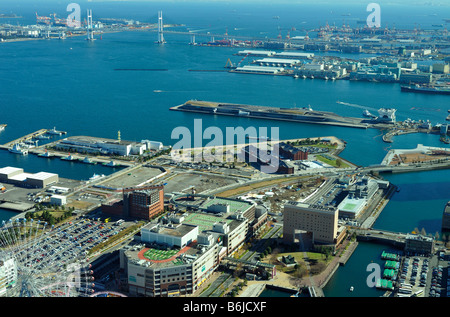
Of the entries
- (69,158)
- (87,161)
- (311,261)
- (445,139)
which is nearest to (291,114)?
(445,139)

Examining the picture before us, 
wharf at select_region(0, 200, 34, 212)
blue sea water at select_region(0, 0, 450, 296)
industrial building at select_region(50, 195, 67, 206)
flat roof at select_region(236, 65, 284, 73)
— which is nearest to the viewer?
wharf at select_region(0, 200, 34, 212)

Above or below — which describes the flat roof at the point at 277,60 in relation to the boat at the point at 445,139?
above

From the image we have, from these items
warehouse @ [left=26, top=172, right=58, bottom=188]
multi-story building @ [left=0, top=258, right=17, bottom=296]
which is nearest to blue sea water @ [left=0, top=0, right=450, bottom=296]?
warehouse @ [left=26, top=172, right=58, bottom=188]

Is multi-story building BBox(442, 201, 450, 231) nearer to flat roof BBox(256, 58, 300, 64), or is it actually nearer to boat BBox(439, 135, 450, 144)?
boat BBox(439, 135, 450, 144)

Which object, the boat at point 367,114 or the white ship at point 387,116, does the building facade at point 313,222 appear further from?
the boat at point 367,114

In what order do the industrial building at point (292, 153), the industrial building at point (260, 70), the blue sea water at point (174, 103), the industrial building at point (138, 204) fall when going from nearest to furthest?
the industrial building at point (138, 204) < the blue sea water at point (174, 103) < the industrial building at point (292, 153) < the industrial building at point (260, 70)

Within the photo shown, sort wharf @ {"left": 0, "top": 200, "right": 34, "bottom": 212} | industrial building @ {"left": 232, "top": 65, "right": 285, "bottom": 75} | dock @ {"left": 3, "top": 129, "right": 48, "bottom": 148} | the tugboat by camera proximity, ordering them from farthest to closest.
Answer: industrial building @ {"left": 232, "top": 65, "right": 285, "bottom": 75}
dock @ {"left": 3, "top": 129, "right": 48, "bottom": 148}
the tugboat
wharf @ {"left": 0, "top": 200, "right": 34, "bottom": 212}

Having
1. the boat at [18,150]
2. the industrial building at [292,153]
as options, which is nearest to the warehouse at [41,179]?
the boat at [18,150]
